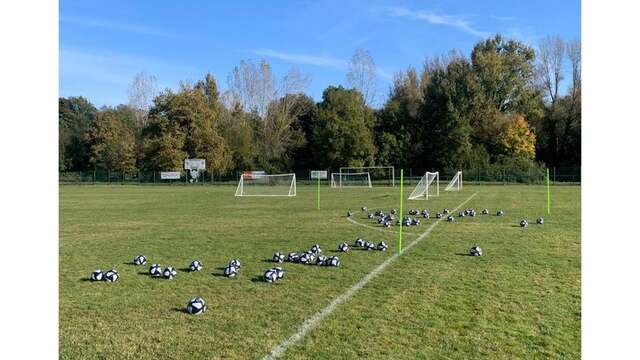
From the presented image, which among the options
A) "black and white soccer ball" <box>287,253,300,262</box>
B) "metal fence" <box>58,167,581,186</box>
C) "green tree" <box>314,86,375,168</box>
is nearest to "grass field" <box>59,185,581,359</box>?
"black and white soccer ball" <box>287,253,300,262</box>

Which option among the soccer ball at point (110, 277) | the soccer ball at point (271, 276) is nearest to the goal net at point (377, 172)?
the soccer ball at point (271, 276)

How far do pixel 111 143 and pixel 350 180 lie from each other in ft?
125

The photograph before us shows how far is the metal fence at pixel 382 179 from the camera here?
189ft

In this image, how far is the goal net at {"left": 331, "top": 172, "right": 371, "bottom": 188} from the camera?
57.7m

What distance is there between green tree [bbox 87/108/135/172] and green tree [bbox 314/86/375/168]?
2749 centimetres

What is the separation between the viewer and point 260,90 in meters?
75.3

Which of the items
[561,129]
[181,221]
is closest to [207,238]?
[181,221]

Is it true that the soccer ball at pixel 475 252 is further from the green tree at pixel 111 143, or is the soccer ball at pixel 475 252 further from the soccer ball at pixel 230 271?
the green tree at pixel 111 143

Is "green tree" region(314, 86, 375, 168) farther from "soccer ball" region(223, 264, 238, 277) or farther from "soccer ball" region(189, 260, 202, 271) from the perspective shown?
"soccer ball" region(223, 264, 238, 277)

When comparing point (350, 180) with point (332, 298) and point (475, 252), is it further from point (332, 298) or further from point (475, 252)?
point (332, 298)

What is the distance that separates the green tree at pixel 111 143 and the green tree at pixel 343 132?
27487 mm
